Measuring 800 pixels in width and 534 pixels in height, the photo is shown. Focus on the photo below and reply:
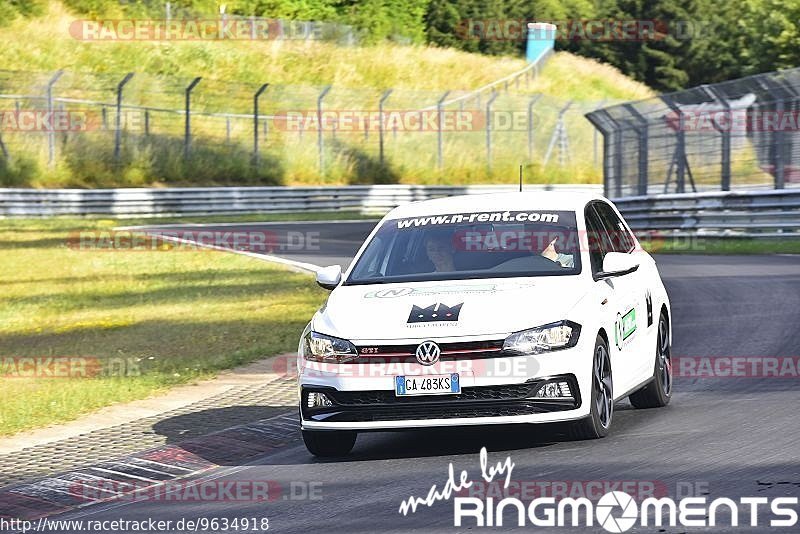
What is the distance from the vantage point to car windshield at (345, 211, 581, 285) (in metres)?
10.2

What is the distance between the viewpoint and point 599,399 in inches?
377

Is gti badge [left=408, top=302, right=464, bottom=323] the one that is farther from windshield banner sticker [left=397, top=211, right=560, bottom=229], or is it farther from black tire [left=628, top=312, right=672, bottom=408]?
black tire [left=628, top=312, right=672, bottom=408]

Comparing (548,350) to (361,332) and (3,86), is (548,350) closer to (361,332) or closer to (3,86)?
(361,332)

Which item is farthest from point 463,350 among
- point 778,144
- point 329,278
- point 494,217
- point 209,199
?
point 209,199

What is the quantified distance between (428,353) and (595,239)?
6.95 ft

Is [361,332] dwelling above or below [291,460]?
above

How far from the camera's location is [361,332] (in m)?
9.35

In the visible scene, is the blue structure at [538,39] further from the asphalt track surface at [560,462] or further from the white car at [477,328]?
the white car at [477,328]

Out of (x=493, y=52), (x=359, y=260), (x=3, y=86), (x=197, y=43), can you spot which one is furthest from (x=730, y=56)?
(x=359, y=260)

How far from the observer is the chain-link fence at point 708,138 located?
93.7 ft

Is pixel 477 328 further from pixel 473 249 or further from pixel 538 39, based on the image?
pixel 538 39

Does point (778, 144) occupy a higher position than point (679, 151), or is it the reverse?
point (778, 144)

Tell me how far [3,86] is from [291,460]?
40.9m

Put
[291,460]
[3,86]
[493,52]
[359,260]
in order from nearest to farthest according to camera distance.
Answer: [291,460] < [359,260] < [3,86] < [493,52]
